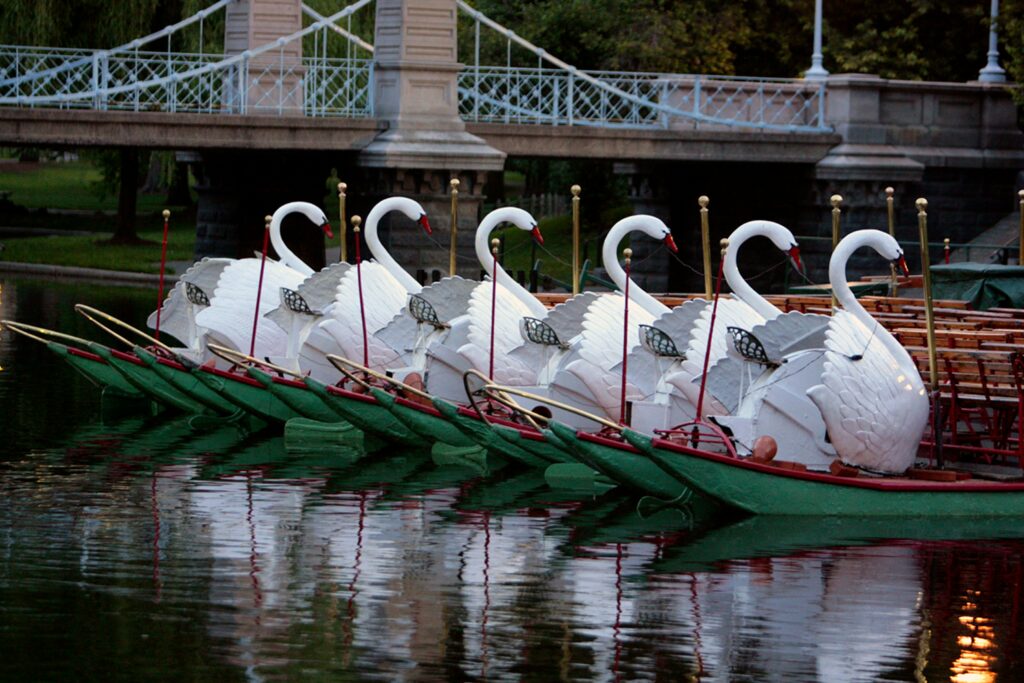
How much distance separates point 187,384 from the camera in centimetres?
2512

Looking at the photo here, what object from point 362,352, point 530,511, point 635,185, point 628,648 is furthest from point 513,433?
point 635,185

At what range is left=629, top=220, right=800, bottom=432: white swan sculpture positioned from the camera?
21250 mm

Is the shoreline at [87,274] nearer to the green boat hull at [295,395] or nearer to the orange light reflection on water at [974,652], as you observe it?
the green boat hull at [295,395]

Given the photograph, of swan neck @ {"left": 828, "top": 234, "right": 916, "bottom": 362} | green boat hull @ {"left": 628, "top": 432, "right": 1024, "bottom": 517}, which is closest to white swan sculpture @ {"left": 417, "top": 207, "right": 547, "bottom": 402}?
swan neck @ {"left": 828, "top": 234, "right": 916, "bottom": 362}

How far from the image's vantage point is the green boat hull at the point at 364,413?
2269cm

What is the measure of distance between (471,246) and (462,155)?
2.28 m

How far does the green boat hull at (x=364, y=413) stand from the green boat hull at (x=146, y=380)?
125 inches

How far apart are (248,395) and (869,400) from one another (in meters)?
7.75

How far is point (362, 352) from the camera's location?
2483 centimetres

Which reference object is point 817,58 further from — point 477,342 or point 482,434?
point 482,434

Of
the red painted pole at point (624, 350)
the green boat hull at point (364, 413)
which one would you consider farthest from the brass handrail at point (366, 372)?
the red painted pole at point (624, 350)

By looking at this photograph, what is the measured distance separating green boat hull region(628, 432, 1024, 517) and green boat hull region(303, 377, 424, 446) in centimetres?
462

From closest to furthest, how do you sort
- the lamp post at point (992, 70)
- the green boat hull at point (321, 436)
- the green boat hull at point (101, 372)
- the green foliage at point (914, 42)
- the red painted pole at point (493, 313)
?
the red painted pole at point (493, 313) → the green boat hull at point (321, 436) → the green boat hull at point (101, 372) → the lamp post at point (992, 70) → the green foliage at point (914, 42)

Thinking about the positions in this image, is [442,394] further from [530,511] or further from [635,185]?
[635,185]
